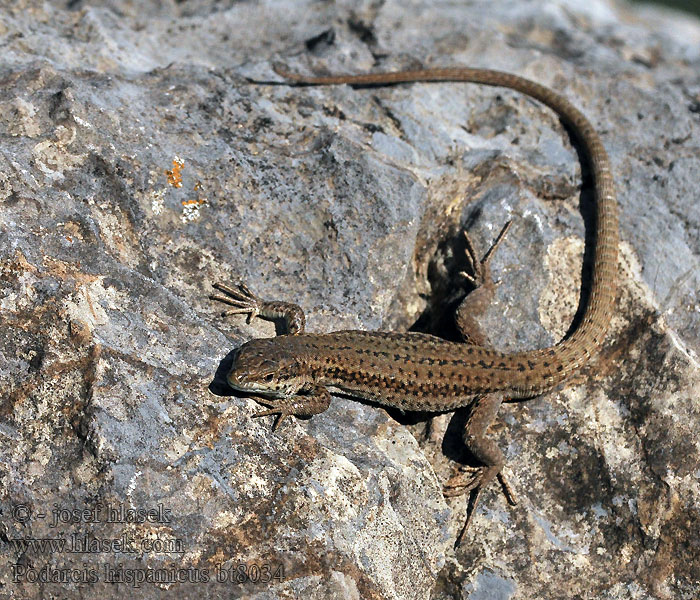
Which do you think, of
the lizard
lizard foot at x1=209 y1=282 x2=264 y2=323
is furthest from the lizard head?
lizard foot at x1=209 y1=282 x2=264 y2=323

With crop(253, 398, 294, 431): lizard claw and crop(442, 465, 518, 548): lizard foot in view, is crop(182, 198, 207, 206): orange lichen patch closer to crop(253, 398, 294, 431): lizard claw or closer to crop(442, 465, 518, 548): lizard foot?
crop(253, 398, 294, 431): lizard claw

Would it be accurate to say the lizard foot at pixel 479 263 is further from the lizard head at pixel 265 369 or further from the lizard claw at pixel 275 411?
the lizard claw at pixel 275 411

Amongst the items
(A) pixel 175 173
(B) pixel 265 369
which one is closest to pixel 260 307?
(B) pixel 265 369

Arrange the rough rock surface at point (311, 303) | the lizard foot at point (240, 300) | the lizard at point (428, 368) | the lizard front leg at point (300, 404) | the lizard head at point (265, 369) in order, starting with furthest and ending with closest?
the lizard foot at point (240, 300) < the lizard at point (428, 368) < the lizard front leg at point (300, 404) < the lizard head at point (265, 369) < the rough rock surface at point (311, 303)

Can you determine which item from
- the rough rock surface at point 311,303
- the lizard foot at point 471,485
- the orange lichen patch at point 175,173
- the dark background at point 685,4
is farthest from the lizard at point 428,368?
the dark background at point 685,4

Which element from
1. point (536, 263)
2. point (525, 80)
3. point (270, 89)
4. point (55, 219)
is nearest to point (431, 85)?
point (525, 80)
